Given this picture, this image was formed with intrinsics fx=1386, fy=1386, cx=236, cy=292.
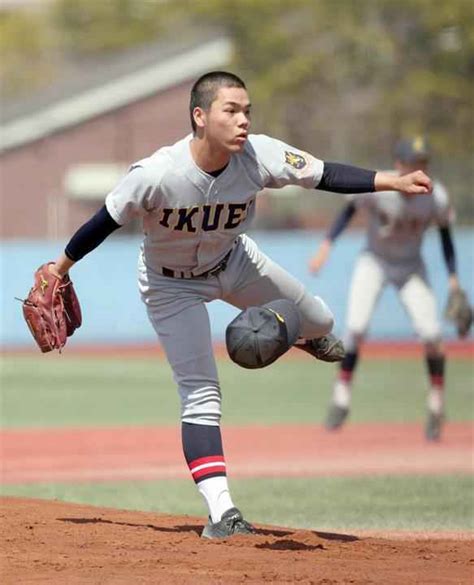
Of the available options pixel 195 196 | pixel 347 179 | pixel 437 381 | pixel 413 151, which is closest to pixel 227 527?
pixel 195 196

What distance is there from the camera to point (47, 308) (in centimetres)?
643

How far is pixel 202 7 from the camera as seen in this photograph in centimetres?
4475

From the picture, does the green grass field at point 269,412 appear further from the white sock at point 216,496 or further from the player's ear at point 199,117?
the player's ear at point 199,117

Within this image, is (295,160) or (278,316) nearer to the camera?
(278,316)

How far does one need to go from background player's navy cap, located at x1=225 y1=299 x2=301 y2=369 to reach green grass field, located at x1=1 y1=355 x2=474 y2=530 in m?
1.66

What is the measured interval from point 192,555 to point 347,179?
6.13ft

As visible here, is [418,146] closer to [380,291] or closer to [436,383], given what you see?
[380,291]

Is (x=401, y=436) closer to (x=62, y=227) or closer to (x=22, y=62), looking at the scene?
(x=62, y=227)

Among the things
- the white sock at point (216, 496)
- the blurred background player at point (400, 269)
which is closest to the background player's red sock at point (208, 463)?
the white sock at point (216, 496)

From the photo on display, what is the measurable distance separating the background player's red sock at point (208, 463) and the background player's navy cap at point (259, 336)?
1.72 feet

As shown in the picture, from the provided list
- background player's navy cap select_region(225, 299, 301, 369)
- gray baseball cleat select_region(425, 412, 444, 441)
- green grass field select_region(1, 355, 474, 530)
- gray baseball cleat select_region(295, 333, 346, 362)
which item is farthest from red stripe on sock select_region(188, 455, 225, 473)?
gray baseball cleat select_region(425, 412, 444, 441)

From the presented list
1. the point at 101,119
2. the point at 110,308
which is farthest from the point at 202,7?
the point at 110,308

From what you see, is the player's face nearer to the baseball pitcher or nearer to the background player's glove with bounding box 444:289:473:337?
the baseball pitcher

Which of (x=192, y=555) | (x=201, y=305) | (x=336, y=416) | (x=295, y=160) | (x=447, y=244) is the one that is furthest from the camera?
(x=336, y=416)
